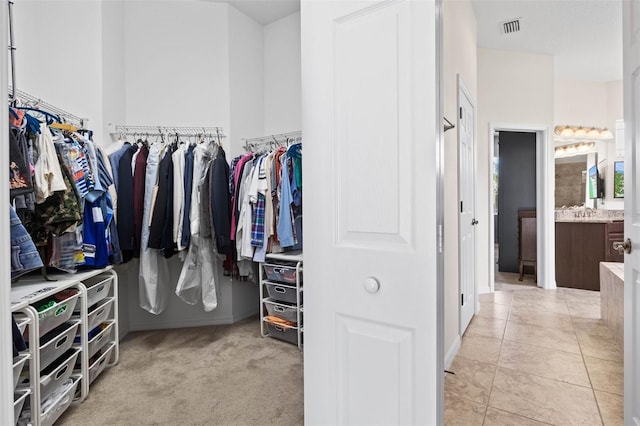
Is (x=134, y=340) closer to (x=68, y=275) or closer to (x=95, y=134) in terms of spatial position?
(x=68, y=275)

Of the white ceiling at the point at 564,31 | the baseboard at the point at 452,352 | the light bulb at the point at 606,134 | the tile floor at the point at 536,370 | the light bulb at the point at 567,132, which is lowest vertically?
the tile floor at the point at 536,370

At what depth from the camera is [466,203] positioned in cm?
296

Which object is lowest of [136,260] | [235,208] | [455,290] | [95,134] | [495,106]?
[455,290]

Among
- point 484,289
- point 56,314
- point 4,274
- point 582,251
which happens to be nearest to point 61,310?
point 56,314

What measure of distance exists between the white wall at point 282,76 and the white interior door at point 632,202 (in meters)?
2.34

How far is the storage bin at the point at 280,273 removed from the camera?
2.55 meters

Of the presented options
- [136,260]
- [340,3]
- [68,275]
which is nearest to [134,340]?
[136,260]

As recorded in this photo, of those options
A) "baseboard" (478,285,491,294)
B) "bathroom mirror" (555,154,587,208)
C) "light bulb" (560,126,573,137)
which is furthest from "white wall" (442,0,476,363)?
"bathroom mirror" (555,154,587,208)

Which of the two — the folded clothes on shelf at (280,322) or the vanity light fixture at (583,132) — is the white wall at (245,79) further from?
the vanity light fixture at (583,132)

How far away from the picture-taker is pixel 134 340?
2732mm

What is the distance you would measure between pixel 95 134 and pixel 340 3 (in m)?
2.25

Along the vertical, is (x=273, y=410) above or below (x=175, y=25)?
below

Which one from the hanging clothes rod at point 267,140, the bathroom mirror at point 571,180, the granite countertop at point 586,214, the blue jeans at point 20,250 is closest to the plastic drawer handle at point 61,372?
the blue jeans at point 20,250

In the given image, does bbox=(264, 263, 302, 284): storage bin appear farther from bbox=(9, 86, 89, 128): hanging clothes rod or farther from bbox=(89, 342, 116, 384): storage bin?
bbox=(9, 86, 89, 128): hanging clothes rod
